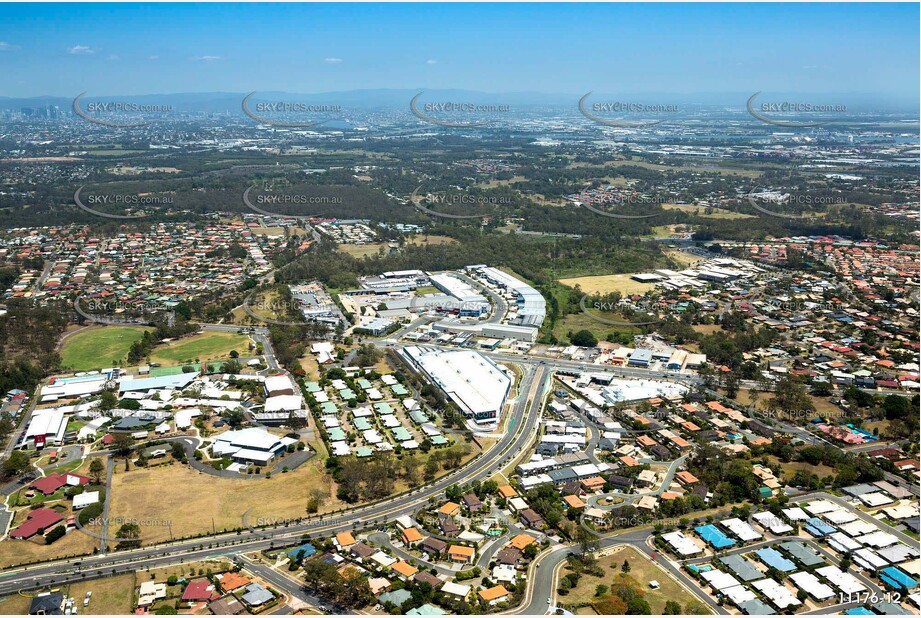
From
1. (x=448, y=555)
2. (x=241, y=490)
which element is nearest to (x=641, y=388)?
(x=448, y=555)

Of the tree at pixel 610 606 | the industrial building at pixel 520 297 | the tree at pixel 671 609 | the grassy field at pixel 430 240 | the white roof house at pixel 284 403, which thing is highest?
the grassy field at pixel 430 240

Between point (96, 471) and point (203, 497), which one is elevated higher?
point (96, 471)

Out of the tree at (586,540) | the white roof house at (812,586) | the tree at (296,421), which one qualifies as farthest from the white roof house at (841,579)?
the tree at (296,421)

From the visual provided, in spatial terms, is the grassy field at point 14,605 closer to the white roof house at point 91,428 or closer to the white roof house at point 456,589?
the white roof house at point 91,428

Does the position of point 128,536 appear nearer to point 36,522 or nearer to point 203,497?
point 203,497

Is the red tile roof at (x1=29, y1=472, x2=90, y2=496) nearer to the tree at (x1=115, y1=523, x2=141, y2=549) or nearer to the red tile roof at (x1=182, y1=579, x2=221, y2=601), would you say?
the tree at (x1=115, y1=523, x2=141, y2=549)

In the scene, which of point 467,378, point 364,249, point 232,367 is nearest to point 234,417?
point 232,367

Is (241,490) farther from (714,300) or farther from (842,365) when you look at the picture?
(714,300)
